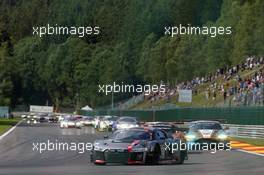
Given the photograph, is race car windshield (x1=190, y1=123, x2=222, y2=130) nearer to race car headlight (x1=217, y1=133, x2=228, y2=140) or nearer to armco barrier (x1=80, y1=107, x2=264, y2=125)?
race car headlight (x1=217, y1=133, x2=228, y2=140)

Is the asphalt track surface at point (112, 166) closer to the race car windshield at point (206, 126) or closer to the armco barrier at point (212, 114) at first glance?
the race car windshield at point (206, 126)

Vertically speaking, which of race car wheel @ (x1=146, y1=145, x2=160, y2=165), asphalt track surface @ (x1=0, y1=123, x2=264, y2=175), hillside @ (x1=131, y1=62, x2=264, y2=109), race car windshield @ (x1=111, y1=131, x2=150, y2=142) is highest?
hillside @ (x1=131, y1=62, x2=264, y2=109)

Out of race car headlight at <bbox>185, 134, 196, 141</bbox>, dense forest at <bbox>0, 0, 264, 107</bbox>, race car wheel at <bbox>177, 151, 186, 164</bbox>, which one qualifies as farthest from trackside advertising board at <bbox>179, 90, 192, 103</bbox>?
race car wheel at <bbox>177, 151, 186, 164</bbox>

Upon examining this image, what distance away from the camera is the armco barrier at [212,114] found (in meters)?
47.6

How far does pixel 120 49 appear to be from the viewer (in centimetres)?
12838

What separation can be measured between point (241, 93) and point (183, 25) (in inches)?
2503

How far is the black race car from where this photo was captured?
23141 mm

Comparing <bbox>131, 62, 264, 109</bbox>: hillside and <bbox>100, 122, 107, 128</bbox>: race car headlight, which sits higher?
<bbox>131, 62, 264, 109</bbox>: hillside

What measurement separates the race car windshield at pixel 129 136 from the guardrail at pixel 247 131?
22.4 metres

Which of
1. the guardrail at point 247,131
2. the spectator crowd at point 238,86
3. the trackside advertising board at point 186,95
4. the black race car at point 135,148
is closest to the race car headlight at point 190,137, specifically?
the black race car at point 135,148

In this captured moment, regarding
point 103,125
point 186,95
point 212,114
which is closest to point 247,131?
point 212,114

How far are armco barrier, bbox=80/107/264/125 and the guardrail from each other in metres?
0.25

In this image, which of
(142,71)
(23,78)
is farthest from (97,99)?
(23,78)

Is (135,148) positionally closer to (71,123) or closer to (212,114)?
(212,114)
